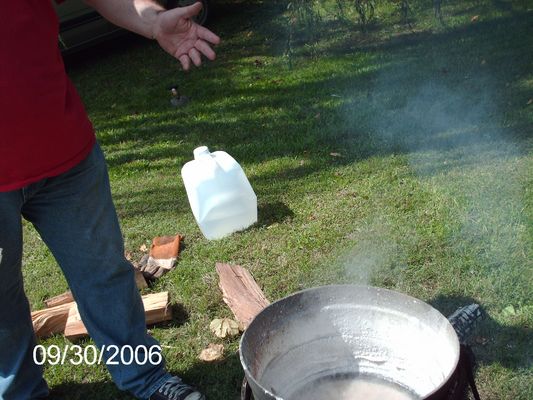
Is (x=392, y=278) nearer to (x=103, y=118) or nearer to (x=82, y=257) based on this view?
(x=82, y=257)

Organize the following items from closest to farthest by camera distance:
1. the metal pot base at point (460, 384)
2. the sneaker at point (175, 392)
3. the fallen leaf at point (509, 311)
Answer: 1. the metal pot base at point (460, 384)
2. the sneaker at point (175, 392)
3. the fallen leaf at point (509, 311)

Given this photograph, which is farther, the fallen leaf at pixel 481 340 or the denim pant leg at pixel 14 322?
the fallen leaf at pixel 481 340

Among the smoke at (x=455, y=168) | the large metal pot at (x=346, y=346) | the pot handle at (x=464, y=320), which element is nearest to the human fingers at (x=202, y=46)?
the large metal pot at (x=346, y=346)

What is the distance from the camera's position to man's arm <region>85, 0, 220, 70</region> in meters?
2.41

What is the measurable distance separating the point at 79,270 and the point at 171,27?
3.16 ft

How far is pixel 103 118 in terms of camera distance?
21.7ft

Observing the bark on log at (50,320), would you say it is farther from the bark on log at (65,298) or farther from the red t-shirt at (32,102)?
the red t-shirt at (32,102)

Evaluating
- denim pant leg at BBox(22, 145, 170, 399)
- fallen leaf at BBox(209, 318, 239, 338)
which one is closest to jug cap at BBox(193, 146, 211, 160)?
fallen leaf at BBox(209, 318, 239, 338)

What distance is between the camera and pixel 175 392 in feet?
9.24

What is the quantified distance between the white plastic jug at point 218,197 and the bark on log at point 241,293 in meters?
0.48

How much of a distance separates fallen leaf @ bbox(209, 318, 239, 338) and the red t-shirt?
1248mm

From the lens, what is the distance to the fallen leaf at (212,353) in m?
3.17

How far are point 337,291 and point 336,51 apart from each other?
5078 mm

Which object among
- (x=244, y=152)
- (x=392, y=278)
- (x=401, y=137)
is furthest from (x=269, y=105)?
(x=392, y=278)
